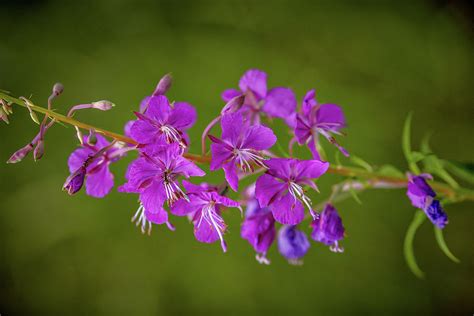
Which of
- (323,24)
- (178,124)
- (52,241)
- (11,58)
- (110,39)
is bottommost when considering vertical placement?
(52,241)

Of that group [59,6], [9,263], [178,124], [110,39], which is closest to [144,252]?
[9,263]

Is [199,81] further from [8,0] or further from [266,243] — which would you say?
[266,243]

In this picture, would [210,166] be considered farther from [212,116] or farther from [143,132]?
[212,116]

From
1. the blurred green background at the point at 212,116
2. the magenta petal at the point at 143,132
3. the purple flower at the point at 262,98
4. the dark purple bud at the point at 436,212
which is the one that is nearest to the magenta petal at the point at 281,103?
the purple flower at the point at 262,98

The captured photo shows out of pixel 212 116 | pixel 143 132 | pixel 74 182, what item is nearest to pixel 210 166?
pixel 143 132

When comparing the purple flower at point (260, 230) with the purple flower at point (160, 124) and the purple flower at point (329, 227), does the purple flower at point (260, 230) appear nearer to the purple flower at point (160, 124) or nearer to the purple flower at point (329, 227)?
the purple flower at point (329, 227)

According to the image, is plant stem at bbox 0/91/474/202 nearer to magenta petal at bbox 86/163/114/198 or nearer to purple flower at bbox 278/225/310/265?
magenta petal at bbox 86/163/114/198

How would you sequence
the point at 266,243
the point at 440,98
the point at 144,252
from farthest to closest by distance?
1. the point at 144,252
2. the point at 440,98
3. the point at 266,243
